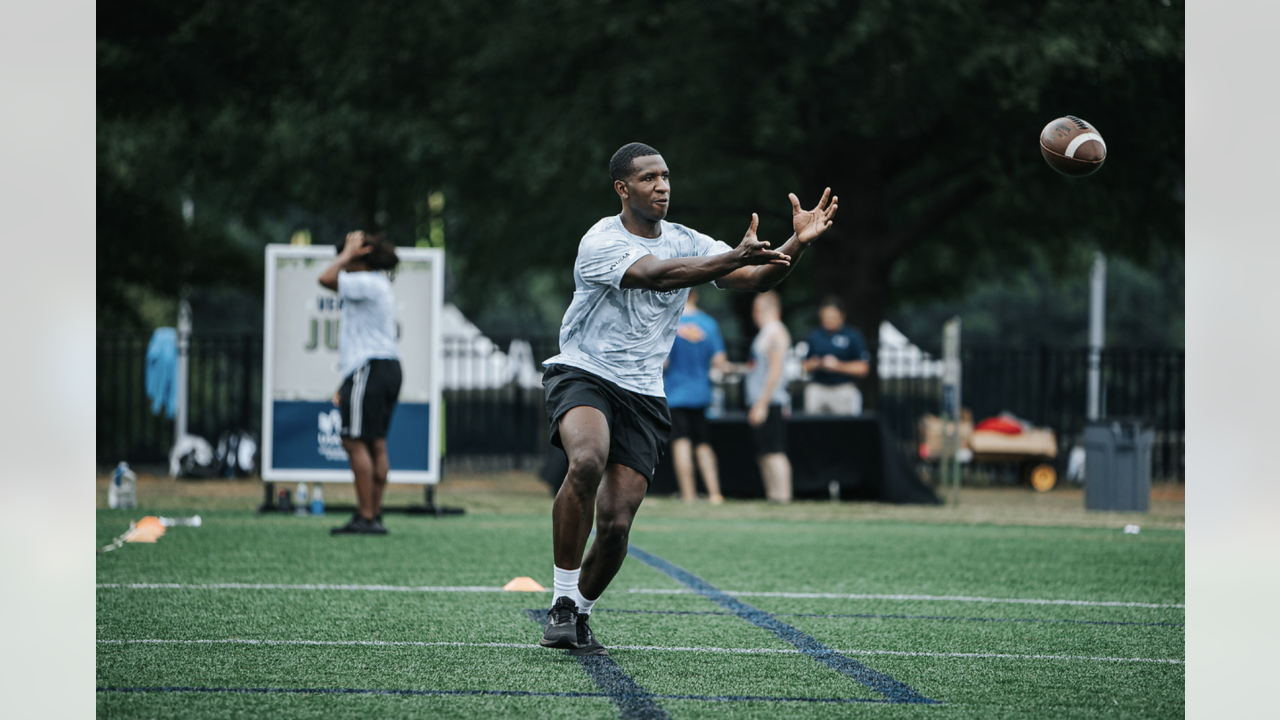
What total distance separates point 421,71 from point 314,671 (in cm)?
1640

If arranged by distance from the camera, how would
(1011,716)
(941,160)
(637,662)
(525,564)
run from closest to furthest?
(1011,716) → (637,662) → (525,564) → (941,160)

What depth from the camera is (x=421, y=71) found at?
20.5 meters

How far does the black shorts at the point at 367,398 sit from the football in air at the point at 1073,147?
5.68 meters

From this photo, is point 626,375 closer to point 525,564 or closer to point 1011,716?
point 1011,716

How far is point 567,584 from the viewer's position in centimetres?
591

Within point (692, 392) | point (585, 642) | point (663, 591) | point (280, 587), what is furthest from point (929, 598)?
point (692, 392)

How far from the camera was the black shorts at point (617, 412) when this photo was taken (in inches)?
234

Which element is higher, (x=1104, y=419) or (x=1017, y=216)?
(x=1017, y=216)

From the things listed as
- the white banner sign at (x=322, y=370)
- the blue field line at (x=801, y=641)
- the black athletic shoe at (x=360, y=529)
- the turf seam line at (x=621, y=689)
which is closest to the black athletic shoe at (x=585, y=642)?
the turf seam line at (x=621, y=689)

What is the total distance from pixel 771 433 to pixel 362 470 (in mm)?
5522

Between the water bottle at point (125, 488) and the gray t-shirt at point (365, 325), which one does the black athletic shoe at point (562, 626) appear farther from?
the water bottle at point (125, 488)

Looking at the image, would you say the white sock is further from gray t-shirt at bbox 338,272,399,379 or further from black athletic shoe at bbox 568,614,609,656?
gray t-shirt at bbox 338,272,399,379

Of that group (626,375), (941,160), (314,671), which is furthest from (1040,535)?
(941,160)

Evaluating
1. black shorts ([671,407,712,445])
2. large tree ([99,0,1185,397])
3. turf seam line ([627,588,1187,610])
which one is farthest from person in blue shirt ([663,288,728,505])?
turf seam line ([627,588,1187,610])
